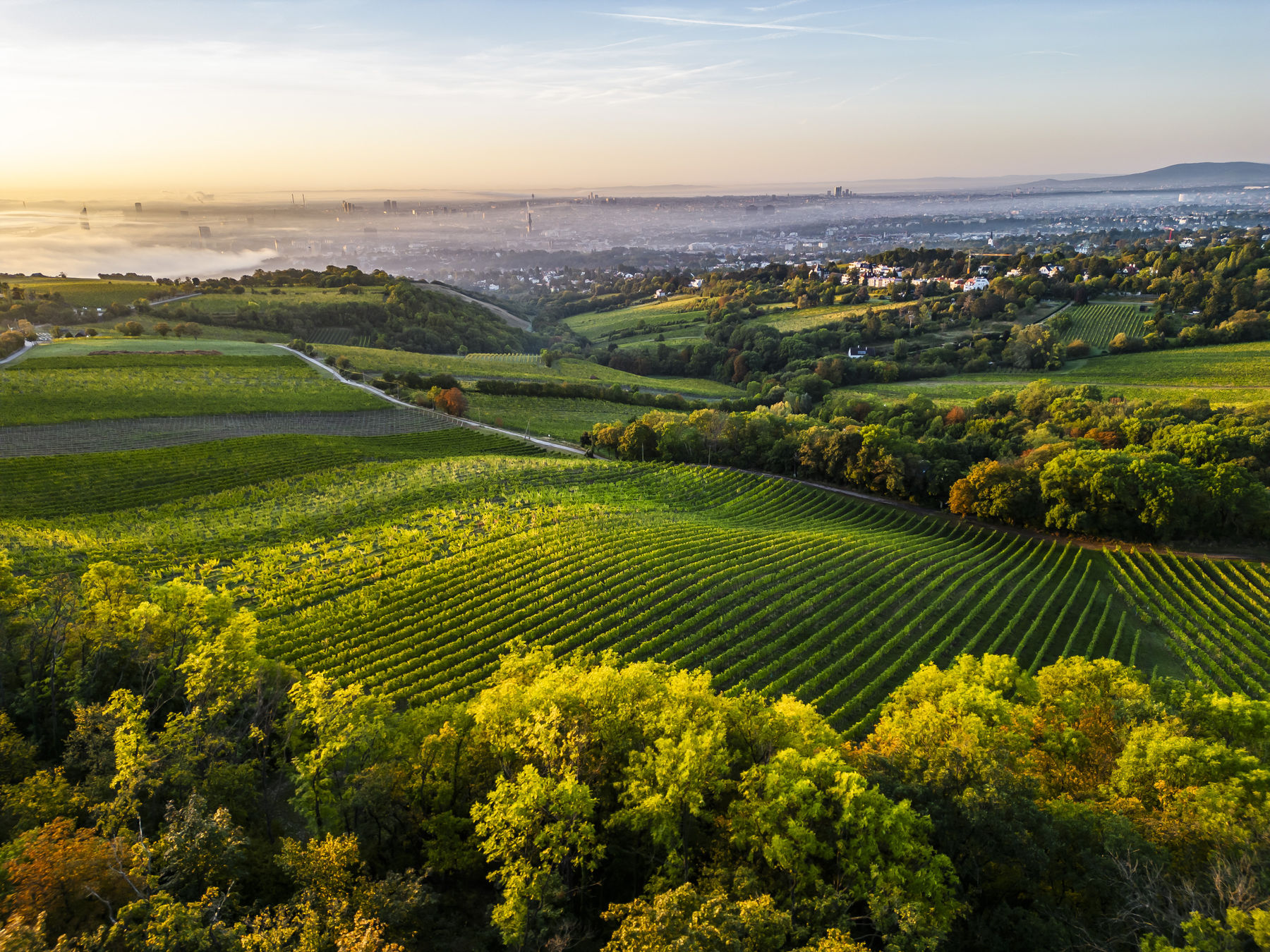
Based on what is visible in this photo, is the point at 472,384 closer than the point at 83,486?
No

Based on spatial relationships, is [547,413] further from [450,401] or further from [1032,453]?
[1032,453]

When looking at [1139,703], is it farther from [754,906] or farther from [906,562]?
[906,562]

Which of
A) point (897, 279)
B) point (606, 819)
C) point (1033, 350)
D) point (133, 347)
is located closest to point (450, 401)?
point (133, 347)

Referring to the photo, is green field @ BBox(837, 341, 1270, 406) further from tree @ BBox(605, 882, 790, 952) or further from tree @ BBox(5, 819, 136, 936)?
tree @ BBox(5, 819, 136, 936)

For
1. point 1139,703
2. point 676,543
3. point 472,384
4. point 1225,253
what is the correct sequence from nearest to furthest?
point 1139,703 → point 676,543 → point 472,384 → point 1225,253

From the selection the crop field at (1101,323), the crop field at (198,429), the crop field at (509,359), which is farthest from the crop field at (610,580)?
the crop field at (1101,323)

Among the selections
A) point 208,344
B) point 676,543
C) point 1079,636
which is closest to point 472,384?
point 208,344
